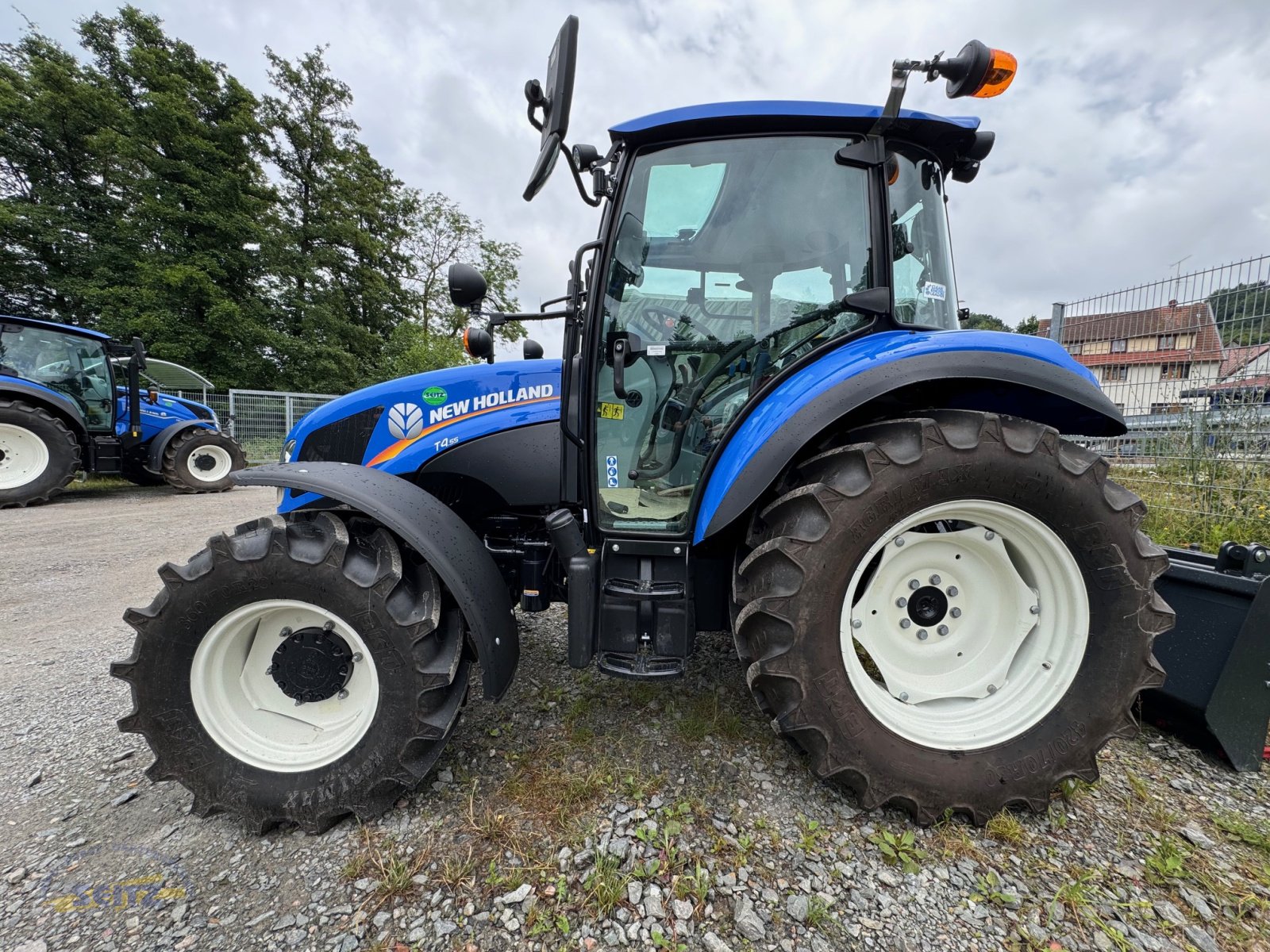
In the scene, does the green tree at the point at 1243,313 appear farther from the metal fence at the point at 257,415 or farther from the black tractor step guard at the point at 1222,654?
the metal fence at the point at 257,415

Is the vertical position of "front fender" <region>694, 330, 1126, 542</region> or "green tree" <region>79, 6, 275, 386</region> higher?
"green tree" <region>79, 6, 275, 386</region>

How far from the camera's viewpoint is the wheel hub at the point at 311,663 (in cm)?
162

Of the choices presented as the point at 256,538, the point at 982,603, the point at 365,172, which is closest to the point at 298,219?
the point at 365,172

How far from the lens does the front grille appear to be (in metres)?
2.19

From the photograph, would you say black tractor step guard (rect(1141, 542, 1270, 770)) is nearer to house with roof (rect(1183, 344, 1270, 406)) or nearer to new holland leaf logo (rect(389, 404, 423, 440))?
new holland leaf logo (rect(389, 404, 423, 440))

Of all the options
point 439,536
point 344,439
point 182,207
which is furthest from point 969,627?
point 182,207

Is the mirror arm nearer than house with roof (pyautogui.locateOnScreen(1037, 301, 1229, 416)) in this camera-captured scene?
Yes

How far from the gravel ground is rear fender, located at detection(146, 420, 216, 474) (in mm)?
6667

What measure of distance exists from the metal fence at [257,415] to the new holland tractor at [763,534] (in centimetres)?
1077

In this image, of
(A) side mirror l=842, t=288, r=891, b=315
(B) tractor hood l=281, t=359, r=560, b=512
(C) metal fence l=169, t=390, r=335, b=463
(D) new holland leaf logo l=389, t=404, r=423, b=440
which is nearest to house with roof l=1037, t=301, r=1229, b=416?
(A) side mirror l=842, t=288, r=891, b=315

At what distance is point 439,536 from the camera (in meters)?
1.62

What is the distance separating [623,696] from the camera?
2.21 m

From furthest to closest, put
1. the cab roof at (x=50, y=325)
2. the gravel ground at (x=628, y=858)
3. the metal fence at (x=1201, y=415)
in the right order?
the cab roof at (x=50, y=325)
the metal fence at (x=1201, y=415)
the gravel ground at (x=628, y=858)

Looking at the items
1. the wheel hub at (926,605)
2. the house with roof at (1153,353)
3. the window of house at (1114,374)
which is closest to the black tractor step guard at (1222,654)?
the wheel hub at (926,605)
